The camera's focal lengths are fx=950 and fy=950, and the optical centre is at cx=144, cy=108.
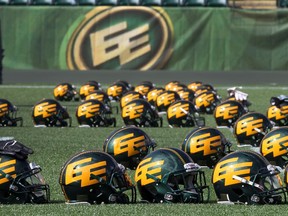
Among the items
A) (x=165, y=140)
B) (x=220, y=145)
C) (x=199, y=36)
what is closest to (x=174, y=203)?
(x=220, y=145)

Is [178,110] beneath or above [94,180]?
beneath

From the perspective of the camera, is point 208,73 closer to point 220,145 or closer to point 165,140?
point 165,140

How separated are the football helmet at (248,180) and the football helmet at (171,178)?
0.76 ft

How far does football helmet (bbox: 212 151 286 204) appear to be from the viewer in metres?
9.78

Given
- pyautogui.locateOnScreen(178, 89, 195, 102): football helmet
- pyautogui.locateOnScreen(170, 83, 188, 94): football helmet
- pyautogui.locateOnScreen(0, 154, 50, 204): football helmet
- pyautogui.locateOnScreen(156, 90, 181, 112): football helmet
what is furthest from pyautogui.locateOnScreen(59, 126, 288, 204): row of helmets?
pyautogui.locateOnScreen(170, 83, 188, 94): football helmet

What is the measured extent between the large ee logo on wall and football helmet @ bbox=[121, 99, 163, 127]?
60.0 ft

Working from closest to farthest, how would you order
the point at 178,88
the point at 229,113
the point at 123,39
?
1. the point at 229,113
2. the point at 178,88
3. the point at 123,39

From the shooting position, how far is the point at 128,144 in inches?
507

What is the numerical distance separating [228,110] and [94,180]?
34.3ft

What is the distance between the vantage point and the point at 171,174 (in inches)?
392

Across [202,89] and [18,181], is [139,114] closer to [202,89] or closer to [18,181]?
[202,89]

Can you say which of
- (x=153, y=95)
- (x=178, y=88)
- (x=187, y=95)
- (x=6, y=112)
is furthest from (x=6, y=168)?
(x=178, y=88)

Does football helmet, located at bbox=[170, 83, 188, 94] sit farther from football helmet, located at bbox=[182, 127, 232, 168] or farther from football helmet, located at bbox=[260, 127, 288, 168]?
football helmet, located at bbox=[260, 127, 288, 168]

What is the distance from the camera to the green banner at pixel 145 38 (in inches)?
1483
